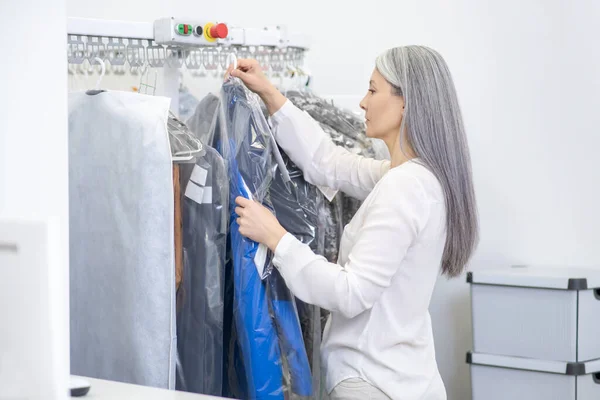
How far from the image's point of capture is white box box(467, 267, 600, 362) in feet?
8.29

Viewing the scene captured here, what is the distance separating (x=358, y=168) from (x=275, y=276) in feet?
1.24

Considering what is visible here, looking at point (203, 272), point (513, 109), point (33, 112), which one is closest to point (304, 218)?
point (203, 272)

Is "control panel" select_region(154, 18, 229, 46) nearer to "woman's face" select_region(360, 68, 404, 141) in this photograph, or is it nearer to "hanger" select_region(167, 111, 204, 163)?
"hanger" select_region(167, 111, 204, 163)

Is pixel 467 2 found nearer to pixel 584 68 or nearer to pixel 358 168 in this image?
pixel 584 68

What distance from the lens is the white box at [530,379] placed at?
8.31ft

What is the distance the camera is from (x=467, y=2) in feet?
10.1

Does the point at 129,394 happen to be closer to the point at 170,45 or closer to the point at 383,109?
the point at 383,109

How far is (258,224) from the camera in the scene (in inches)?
72.3

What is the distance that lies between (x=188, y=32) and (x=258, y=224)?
548 mm

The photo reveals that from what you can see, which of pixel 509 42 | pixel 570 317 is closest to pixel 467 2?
pixel 509 42

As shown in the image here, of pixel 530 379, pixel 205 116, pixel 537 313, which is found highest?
pixel 205 116

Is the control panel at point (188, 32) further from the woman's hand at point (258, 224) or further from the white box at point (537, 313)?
the white box at point (537, 313)

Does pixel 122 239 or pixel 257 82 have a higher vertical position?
pixel 257 82

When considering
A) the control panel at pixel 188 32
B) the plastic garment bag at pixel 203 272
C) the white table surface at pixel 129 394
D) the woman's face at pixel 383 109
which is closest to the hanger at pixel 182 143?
the plastic garment bag at pixel 203 272
